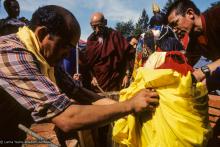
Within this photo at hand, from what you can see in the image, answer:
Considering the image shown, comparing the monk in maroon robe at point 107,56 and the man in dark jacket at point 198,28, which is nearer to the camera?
the man in dark jacket at point 198,28

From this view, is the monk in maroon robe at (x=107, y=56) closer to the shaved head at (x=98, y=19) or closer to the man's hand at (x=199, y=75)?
the shaved head at (x=98, y=19)

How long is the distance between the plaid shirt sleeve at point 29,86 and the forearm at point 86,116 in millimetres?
45

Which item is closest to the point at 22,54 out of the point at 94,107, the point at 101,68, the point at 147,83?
the point at 94,107

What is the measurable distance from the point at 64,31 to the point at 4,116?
1.92 feet

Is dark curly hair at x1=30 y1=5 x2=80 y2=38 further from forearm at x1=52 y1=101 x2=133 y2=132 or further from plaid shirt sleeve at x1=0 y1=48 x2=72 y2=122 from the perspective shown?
forearm at x1=52 y1=101 x2=133 y2=132

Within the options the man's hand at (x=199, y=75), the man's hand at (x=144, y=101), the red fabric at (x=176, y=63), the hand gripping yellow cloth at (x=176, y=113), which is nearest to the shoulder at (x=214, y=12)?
the man's hand at (x=199, y=75)

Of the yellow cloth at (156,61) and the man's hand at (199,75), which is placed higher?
the yellow cloth at (156,61)

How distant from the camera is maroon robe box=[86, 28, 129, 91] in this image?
21.1 ft

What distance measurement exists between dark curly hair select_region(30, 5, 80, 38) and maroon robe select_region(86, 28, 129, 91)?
14.2ft

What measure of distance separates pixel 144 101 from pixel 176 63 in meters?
0.33

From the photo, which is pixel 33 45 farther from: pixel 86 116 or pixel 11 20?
pixel 11 20

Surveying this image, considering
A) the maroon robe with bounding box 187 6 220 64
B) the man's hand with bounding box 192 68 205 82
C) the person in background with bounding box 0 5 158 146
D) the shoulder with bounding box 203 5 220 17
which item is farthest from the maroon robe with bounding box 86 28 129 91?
the person in background with bounding box 0 5 158 146

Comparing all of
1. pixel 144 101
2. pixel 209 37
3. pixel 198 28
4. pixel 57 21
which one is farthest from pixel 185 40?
pixel 57 21

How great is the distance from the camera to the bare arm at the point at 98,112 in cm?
192
